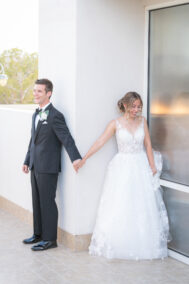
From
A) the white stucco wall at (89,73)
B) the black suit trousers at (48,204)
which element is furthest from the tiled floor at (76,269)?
the white stucco wall at (89,73)

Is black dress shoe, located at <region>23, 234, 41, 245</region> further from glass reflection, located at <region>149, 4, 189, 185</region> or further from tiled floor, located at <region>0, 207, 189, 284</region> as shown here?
glass reflection, located at <region>149, 4, 189, 185</region>

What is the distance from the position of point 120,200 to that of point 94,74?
1213 millimetres

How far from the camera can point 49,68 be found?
16.8 ft

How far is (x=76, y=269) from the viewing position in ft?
14.0

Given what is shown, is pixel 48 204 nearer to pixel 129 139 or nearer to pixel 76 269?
pixel 76 269

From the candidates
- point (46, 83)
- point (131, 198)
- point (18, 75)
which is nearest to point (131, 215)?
point (131, 198)

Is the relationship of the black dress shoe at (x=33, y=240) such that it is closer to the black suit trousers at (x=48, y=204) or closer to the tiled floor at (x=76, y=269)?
the tiled floor at (x=76, y=269)

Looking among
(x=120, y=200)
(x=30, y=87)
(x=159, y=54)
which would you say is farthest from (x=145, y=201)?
(x=30, y=87)

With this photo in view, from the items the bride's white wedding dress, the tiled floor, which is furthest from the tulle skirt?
the tiled floor

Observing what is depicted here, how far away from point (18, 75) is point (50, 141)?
4226 centimetres

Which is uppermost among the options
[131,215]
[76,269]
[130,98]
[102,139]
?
[130,98]

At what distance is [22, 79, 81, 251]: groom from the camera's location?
4723 millimetres

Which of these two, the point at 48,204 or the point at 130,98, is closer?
the point at 130,98

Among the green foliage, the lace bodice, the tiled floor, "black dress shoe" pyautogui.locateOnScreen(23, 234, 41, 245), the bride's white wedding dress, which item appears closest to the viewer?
the tiled floor
